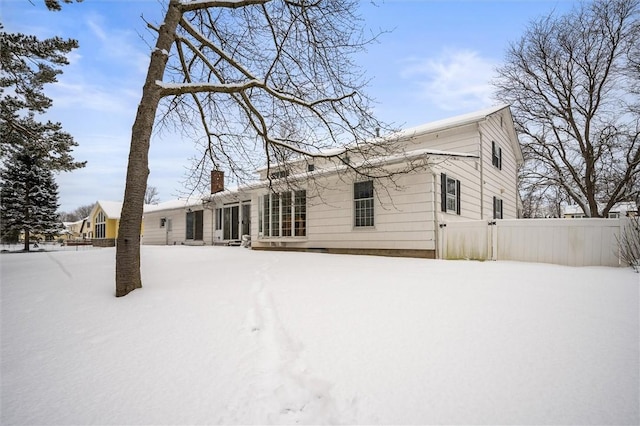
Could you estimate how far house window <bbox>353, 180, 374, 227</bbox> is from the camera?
9.72 m

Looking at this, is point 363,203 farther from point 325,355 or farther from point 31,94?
point 31,94

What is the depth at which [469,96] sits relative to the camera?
672 inches

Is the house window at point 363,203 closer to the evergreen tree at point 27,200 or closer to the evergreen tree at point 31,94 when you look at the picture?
the evergreen tree at point 31,94

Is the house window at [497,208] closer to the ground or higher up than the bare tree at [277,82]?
closer to the ground

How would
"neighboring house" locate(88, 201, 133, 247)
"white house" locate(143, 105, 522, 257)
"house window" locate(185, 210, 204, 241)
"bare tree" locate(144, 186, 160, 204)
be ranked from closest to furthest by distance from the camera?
"white house" locate(143, 105, 522, 257) → "house window" locate(185, 210, 204, 241) → "neighboring house" locate(88, 201, 133, 247) → "bare tree" locate(144, 186, 160, 204)

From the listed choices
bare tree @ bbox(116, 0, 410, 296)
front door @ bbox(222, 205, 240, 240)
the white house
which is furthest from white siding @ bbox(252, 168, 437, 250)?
front door @ bbox(222, 205, 240, 240)

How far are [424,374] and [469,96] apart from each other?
18443 millimetres

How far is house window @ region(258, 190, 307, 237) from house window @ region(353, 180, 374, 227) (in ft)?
7.20

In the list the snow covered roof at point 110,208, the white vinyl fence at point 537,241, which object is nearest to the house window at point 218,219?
the white vinyl fence at point 537,241

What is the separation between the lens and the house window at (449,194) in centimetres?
884

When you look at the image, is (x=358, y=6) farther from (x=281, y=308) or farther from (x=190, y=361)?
(x=190, y=361)

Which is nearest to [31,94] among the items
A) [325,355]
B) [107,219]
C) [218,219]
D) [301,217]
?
[301,217]

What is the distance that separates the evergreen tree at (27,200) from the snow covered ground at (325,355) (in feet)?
59.3

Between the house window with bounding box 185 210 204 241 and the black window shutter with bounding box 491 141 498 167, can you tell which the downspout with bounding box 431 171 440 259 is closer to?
the black window shutter with bounding box 491 141 498 167
